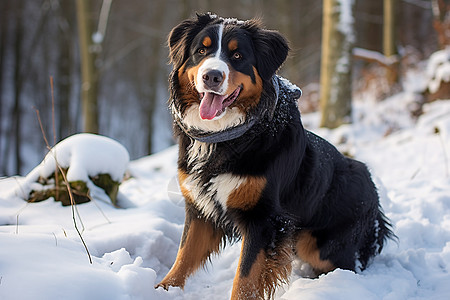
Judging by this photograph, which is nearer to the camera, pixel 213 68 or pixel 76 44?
pixel 213 68

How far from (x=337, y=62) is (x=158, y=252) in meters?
6.80

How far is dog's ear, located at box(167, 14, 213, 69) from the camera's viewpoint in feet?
9.48

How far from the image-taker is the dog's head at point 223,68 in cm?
261

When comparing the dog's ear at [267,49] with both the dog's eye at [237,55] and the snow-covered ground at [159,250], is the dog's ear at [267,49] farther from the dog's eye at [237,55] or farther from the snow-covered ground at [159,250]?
the snow-covered ground at [159,250]

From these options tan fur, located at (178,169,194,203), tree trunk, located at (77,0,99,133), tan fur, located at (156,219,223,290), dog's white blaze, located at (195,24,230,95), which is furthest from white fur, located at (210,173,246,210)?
tree trunk, located at (77,0,99,133)

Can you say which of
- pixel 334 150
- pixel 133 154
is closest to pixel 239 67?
pixel 334 150

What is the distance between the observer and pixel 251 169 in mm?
2547

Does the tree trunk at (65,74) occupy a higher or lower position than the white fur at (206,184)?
lower

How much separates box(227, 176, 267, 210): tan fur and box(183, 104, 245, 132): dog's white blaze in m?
0.43

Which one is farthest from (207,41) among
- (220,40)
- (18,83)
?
(18,83)

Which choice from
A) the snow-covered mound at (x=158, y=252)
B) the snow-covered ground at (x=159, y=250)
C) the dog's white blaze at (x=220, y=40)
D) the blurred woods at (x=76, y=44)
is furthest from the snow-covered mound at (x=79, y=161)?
the blurred woods at (x=76, y=44)

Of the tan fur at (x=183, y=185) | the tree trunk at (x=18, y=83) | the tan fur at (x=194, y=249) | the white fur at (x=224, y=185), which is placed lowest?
the tree trunk at (x=18, y=83)

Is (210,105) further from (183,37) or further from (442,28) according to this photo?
(442,28)

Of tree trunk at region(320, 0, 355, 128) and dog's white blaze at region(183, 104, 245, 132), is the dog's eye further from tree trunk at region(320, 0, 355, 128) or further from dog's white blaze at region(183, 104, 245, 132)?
tree trunk at region(320, 0, 355, 128)
